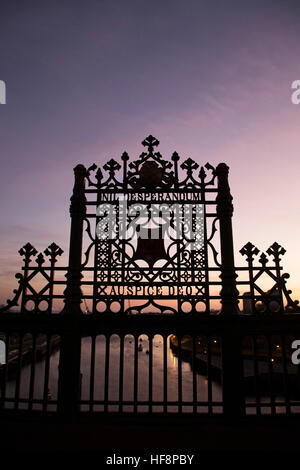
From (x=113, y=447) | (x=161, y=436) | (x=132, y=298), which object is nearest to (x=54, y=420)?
(x=113, y=447)

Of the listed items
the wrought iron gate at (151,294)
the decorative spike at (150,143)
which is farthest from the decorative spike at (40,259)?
the decorative spike at (150,143)

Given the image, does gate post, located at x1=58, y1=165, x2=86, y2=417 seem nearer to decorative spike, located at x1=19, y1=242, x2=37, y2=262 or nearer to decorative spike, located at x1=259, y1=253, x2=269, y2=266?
decorative spike, located at x1=19, y1=242, x2=37, y2=262

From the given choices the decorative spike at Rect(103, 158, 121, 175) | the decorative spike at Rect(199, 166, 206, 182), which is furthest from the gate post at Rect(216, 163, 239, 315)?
the decorative spike at Rect(103, 158, 121, 175)

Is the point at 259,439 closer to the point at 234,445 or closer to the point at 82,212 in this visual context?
the point at 234,445

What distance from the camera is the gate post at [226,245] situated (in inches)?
199

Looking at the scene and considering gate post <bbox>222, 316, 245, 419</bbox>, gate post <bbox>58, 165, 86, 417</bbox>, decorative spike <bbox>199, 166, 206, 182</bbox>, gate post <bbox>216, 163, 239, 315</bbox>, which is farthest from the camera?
decorative spike <bbox>199, 166, 206, 182</bbox>

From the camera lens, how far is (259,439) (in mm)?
4035

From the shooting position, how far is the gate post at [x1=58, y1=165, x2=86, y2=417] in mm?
4855

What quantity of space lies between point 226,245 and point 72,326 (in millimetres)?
3055

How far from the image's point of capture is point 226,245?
5.29 meters

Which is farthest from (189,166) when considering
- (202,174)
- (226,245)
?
(226,245)

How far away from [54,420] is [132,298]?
2.27m

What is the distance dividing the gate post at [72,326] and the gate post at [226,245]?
256 cm

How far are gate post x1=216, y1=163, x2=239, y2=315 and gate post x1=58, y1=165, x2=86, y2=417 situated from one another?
2.56m
